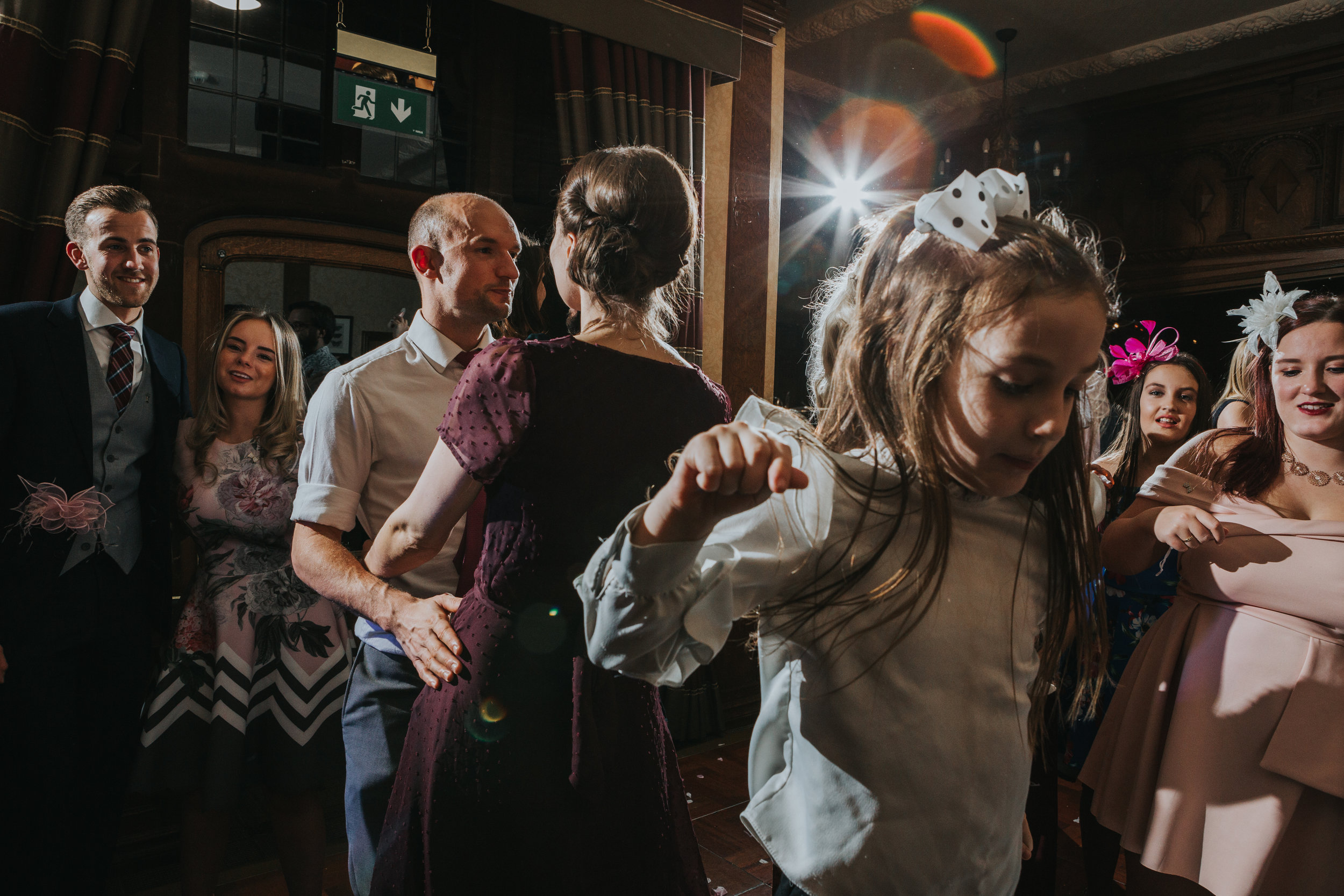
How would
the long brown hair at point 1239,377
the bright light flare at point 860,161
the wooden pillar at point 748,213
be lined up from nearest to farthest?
the long brown hair at point 1239,377 < the wooden pillar at point 748,213 < the bright light flare at point 860,161

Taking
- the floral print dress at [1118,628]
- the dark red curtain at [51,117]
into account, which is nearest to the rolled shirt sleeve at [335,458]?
the dark red curtain at [51,117]

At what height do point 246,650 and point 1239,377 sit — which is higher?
point 1239,377

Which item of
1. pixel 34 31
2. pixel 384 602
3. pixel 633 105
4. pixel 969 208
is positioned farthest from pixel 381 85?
pixel 969 208

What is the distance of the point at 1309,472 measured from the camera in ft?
5.65

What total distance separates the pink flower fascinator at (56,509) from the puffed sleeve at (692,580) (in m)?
1.89

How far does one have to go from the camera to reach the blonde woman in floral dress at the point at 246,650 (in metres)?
2.16

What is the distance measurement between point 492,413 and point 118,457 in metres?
1.65

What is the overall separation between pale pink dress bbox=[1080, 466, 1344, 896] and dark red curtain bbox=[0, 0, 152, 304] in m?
2.90

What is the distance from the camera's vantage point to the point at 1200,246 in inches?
221

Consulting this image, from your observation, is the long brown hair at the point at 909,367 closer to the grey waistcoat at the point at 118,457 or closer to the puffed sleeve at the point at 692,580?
the puffed sleeve at the point at 692,580

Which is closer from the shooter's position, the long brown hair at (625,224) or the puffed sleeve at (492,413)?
the puffed sleeve at (492,413)

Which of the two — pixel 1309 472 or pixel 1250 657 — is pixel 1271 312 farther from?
pixel 1250 657

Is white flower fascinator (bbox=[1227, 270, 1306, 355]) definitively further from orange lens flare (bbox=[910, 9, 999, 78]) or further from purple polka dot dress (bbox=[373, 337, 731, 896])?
orange lens flare (bbox=[910, 9, 999, 78])

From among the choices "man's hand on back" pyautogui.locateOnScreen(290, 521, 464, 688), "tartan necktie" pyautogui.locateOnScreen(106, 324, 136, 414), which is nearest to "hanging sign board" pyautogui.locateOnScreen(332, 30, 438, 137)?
"tartan necktie" pyautogui.locateOnScreen(106, 324, 136, 414)
